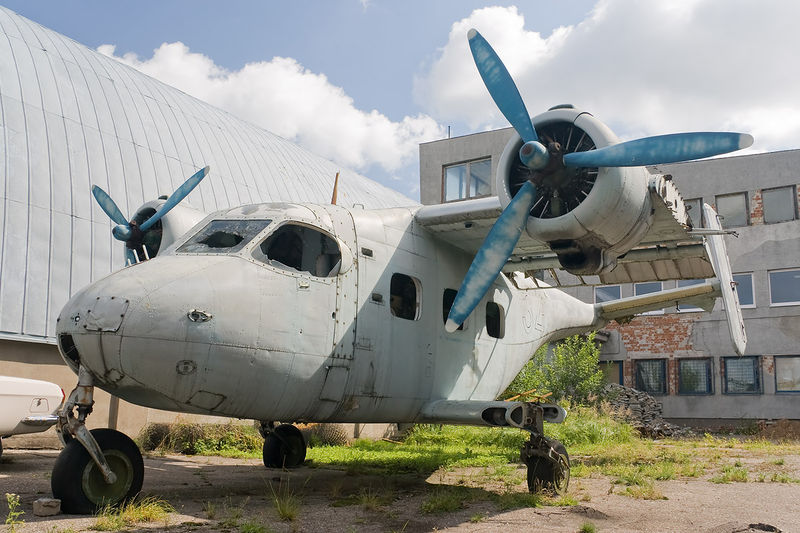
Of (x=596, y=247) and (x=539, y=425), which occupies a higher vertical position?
(x=596, y=247)

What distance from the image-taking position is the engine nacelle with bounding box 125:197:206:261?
12008mm

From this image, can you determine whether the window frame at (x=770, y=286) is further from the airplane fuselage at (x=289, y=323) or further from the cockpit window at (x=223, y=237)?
the cockpit window at (x=223, y=237)

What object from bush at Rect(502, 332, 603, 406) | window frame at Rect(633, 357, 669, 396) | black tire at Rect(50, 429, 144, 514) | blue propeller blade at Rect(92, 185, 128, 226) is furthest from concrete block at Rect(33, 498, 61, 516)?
window frame at Rect(633, 357, 669, 396)

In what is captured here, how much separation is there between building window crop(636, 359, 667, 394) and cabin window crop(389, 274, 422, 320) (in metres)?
22.4

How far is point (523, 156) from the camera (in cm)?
862

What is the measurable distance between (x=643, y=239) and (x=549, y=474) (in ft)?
12.0

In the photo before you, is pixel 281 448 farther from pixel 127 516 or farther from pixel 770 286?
pixel 770 286

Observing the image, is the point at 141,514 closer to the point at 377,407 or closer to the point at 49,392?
the point at 377,407

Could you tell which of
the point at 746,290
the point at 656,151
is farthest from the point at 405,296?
the point at 746,290

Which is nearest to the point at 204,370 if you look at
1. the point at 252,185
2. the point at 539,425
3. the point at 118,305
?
the point at 118,305

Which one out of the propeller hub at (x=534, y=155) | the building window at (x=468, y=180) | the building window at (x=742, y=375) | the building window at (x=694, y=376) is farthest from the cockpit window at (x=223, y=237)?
the building window at (x=742, y=375)

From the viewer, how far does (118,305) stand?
271 inches

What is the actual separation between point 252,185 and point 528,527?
681 inches

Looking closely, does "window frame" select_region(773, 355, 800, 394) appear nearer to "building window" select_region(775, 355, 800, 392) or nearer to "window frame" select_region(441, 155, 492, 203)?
"building window" select_region(775, 355, 800, 392)
